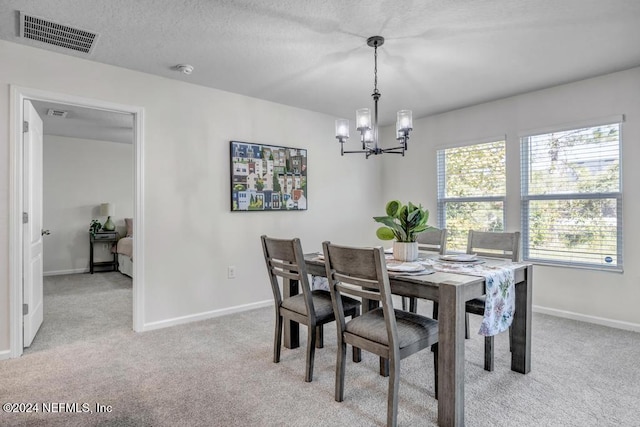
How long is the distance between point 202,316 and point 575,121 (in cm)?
404

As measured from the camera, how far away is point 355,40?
8.51 feet

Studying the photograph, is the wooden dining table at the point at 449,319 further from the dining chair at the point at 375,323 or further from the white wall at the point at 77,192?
the white wall at the point at 77,192

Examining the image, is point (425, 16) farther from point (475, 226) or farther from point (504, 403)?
point (475, 226)

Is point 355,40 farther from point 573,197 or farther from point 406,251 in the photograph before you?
point 573,197

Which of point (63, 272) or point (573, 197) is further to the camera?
point (63, 272)

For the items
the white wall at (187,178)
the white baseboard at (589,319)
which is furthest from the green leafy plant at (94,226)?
the white baseboard at (589,319)

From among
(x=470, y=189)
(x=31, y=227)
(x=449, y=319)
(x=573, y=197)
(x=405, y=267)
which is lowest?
(x=449, y=319)

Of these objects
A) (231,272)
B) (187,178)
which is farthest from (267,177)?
(231,272)

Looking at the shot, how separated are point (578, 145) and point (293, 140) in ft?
9.49

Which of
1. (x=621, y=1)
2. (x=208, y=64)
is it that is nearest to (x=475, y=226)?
(x=621, y=1)

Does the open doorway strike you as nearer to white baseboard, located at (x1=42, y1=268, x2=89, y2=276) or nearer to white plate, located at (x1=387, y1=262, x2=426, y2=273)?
white baseboard, located at (x1=42, y1=268, x2=89, y2=276)

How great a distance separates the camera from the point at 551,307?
11.9ft

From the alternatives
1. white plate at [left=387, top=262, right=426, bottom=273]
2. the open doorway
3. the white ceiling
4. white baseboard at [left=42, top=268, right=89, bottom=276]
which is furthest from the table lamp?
white plate at [left=387, top=262, right=426, bottom=273]

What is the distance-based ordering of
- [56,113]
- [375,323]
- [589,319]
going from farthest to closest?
[56,113] → [589,319] → [375,323]
